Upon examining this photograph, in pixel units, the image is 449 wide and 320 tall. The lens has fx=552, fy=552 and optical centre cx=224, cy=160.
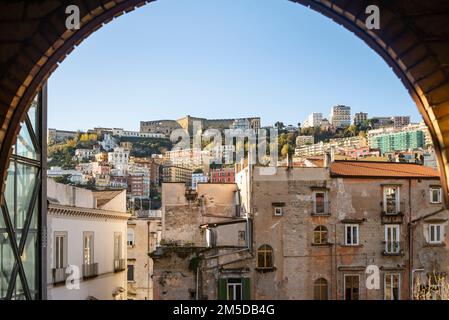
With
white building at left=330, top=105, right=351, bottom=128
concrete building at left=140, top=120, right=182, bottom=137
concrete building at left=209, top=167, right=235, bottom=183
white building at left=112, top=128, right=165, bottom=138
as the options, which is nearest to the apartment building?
concrete building at left=209, top=167, right=235, bottom=183

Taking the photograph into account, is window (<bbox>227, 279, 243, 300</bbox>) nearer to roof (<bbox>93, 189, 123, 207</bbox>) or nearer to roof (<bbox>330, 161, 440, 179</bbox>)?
roof (<bbox>330, 161, 440, 179</bbox>)

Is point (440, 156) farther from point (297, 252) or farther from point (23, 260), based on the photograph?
point (297, 252)

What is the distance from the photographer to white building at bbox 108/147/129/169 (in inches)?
1950

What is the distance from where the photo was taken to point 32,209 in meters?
5.36

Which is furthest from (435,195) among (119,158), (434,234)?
(119,158)

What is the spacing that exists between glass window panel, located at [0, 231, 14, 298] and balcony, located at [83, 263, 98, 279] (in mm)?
8579

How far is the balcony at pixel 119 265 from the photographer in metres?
15.8

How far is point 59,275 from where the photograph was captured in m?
11.9

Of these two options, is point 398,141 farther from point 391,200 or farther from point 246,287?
point 246,287

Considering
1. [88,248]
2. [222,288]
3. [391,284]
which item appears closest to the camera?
[88,248]

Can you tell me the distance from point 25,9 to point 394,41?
201 cm

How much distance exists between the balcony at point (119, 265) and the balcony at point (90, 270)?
5.55 ft

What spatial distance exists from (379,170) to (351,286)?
474 centimetres

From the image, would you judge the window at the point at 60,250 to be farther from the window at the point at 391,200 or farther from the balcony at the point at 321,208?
the window at the point at 391,200
